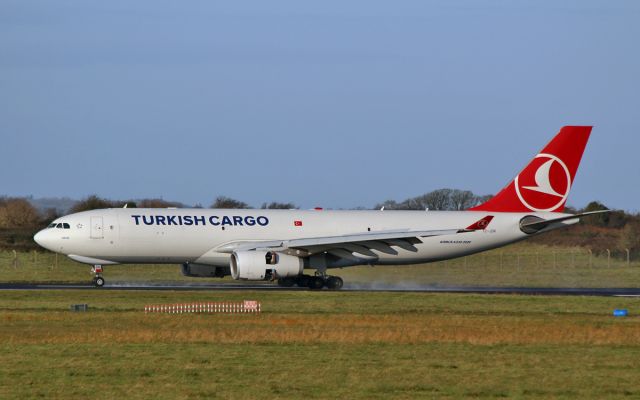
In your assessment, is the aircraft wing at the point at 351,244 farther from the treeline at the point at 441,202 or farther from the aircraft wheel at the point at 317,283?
the treeline at the point at 441,202

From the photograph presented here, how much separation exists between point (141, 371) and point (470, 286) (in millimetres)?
36972

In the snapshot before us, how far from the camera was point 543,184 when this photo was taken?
55375 millimetres

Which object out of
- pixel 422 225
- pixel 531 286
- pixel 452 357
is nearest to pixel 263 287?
pixel 422 225

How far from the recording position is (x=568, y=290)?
5300 cm

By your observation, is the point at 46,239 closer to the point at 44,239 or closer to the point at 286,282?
the point at 44,239

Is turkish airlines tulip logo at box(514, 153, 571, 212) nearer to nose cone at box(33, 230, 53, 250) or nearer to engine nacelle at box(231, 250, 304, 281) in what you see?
engine nacelle at box(231, 250, 304, 281)

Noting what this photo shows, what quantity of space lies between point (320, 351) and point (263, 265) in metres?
23.3

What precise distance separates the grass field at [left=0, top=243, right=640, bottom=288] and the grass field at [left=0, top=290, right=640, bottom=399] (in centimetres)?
1617

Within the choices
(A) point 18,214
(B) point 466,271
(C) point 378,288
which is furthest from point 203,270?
(A) point 18,214

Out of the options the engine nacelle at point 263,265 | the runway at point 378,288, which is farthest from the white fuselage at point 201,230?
the engine nacelle at point 263,265

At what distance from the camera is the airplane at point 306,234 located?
48969mm

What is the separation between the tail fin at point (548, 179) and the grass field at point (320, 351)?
1566 centimetres

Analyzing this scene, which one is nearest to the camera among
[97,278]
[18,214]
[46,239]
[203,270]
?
[97,278]

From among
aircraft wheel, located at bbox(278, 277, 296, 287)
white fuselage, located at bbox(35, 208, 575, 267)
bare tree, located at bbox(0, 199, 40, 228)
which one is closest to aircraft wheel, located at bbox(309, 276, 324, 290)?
aircraft wheel, located at bbox(278, 277, 296, 287)
